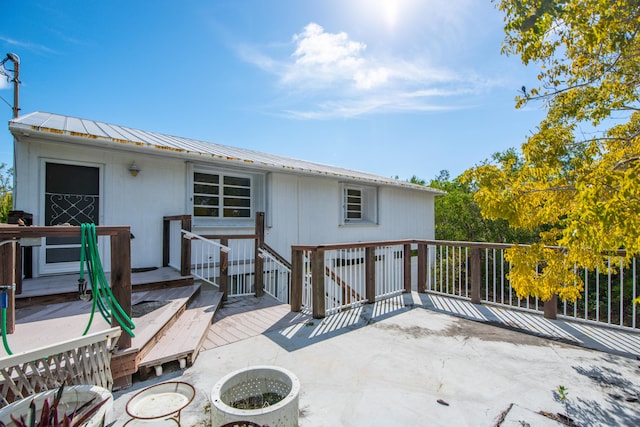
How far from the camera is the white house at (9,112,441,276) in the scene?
4.23 metres

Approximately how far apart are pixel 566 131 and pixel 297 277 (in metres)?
3.49

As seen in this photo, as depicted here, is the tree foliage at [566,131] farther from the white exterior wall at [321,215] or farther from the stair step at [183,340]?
the white exterior wall at [321,215]

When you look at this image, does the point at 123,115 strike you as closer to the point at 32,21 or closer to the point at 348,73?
the point at 32,21

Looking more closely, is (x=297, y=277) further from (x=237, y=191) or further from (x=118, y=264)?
(x=237, y=191)

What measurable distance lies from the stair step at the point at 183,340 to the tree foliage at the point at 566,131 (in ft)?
10.2

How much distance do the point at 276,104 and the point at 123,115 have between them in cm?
526

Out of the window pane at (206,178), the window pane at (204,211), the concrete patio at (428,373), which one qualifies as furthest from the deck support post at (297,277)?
the window pane at (206,178)

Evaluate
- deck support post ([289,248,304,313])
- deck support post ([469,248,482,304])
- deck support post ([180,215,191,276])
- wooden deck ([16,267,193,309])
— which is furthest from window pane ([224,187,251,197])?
deck support post ([469,248,482,304])

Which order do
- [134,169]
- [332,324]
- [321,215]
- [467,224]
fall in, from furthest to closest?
[467,224] < [321,215] < [134,169] < [332,324]

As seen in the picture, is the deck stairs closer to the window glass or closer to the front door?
the front door

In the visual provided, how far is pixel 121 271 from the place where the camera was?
2.33m

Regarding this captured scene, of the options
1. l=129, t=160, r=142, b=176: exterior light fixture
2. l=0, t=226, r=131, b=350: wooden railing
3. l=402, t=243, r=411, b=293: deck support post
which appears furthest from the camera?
l=402, t=243, r=411, b=293: deck support post

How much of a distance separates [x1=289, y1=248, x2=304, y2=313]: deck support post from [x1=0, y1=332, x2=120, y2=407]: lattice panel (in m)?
2.44

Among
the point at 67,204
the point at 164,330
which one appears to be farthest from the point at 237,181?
the point at 164,330
